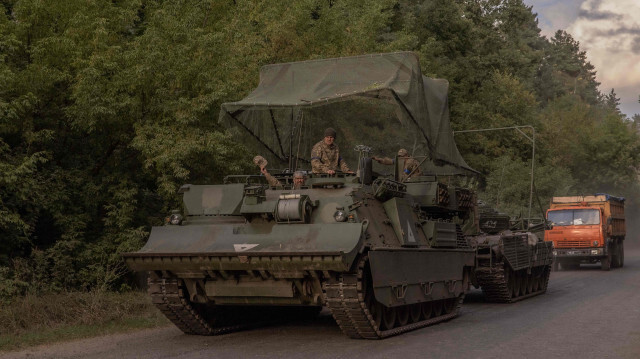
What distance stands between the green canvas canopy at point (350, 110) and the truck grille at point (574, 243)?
16.2 metres

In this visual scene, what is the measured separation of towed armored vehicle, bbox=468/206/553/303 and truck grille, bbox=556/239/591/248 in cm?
956

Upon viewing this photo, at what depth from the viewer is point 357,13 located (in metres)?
30.4

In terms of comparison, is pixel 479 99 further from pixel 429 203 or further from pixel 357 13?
pixel 429 203

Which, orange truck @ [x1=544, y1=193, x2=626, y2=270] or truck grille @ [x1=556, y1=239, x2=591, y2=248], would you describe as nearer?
orange truck @ [x1=544, y1=193, x2=626, y2=270]

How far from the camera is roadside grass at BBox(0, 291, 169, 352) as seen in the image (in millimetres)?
12062

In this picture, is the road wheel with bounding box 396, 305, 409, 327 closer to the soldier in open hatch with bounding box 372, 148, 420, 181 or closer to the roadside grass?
the soldier in open hatch with bounding box 372, 148, 420, 181

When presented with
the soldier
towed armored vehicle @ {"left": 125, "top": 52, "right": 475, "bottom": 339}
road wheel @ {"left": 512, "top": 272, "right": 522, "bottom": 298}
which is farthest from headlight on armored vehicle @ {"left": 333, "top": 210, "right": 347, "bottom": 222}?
road wheel @ {"left": 512, "top": 272, "right": 522, "bottom": 298}

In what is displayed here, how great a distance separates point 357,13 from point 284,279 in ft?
69.0

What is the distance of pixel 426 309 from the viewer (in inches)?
530

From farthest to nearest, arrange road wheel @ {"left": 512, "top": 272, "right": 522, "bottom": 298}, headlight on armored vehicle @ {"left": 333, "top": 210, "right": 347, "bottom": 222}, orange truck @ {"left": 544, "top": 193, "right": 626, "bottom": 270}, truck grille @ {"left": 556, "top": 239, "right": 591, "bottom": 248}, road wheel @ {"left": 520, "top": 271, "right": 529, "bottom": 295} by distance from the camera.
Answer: truck grille @ {"left": 556, "top": 239, "right": 591, "bottom": 248} < orange truck @ {"left": 544, "top": 193, "right": 626, "bottom": 270} < road wheel @ {"left": 520, "top": 271, "right": 529, "bottom": 295} < road wheel @ {"left": 512, "top": 272, "right": 522, "bottom": 298} < headlight on armored vehicle @ {"left": 333, "top": 210, "right": 347, "bottom": 222}

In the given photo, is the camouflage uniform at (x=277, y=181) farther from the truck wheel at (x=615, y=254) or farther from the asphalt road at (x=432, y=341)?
the truck wheel at (x=615, y=254)

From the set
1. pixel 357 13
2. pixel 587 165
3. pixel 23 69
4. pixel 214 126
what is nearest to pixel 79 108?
pixel 23 69

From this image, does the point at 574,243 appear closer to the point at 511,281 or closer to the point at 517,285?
the point at 517,285

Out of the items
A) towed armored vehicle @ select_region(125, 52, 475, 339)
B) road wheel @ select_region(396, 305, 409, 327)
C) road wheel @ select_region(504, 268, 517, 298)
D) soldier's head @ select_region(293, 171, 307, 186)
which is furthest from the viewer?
road wheel @ select_region(504, 268, 517, 298)
